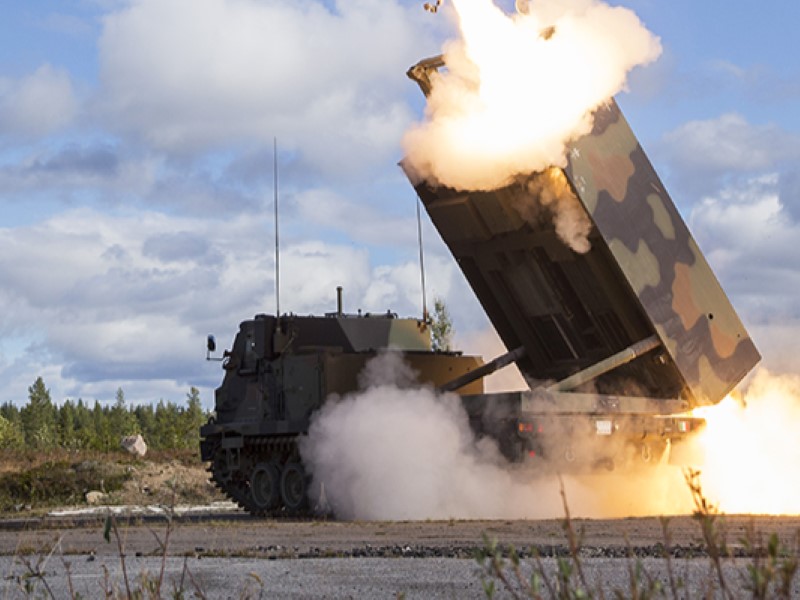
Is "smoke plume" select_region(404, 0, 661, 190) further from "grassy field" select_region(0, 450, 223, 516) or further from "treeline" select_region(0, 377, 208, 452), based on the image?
"treeline" select_region(0, 377, 208, 452)

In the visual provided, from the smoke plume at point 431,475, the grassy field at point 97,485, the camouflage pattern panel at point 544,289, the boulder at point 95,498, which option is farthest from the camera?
the grassy field at point 97,485

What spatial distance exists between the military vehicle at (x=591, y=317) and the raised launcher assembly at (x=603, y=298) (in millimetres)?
16

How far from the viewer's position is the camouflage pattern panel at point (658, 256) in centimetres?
1375

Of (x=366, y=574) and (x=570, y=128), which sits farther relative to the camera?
(x=570, y=128)

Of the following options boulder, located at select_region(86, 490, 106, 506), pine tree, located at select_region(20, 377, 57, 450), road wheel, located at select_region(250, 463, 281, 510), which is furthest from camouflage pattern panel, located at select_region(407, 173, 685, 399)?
pine tree, located at select_region(20, 377, 57, 450)

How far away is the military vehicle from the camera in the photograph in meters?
14.0

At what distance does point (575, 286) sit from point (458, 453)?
2.62m

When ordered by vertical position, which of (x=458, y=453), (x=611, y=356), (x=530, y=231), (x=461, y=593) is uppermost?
(x=530, y=231)

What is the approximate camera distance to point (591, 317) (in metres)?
→ 14.9

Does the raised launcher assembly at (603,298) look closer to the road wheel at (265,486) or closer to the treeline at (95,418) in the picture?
the road wheel at (265,486)

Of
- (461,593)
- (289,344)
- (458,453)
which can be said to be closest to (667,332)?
(458,453)

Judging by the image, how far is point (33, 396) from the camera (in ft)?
334

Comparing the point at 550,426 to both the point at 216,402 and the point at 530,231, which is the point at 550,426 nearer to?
the point at 530,231

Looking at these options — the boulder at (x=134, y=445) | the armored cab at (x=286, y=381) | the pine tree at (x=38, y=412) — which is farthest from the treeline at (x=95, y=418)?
the armored cab at (x=286, y=381)
